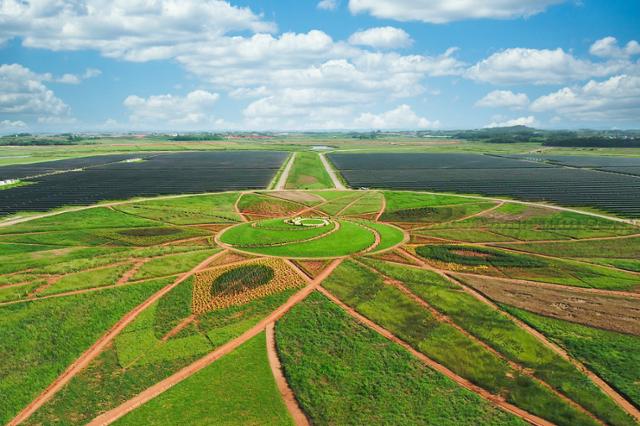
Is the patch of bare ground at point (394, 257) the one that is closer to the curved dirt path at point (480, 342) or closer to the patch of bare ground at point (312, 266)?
the curved dirt path at point (480, 342)

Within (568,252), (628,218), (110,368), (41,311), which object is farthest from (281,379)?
(628,218)

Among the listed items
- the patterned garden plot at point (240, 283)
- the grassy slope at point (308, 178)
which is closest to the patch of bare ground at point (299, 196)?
the grassy slope at point (308, 178)

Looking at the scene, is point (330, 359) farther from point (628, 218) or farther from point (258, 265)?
point (628, 218)

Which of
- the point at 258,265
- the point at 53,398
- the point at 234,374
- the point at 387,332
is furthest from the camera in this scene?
the point at 258,265

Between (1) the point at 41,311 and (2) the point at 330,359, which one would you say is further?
(1) the point at 41,311

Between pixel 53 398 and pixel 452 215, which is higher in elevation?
pixel 452 215

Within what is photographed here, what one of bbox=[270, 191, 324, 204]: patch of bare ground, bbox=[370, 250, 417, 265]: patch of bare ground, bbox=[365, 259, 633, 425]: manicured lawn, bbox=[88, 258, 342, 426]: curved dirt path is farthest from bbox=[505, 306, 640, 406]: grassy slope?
bbox=[270, 191, 324, 204]: patch of bare ground

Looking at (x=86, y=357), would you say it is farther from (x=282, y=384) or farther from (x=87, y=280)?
(x=282, y=384)
